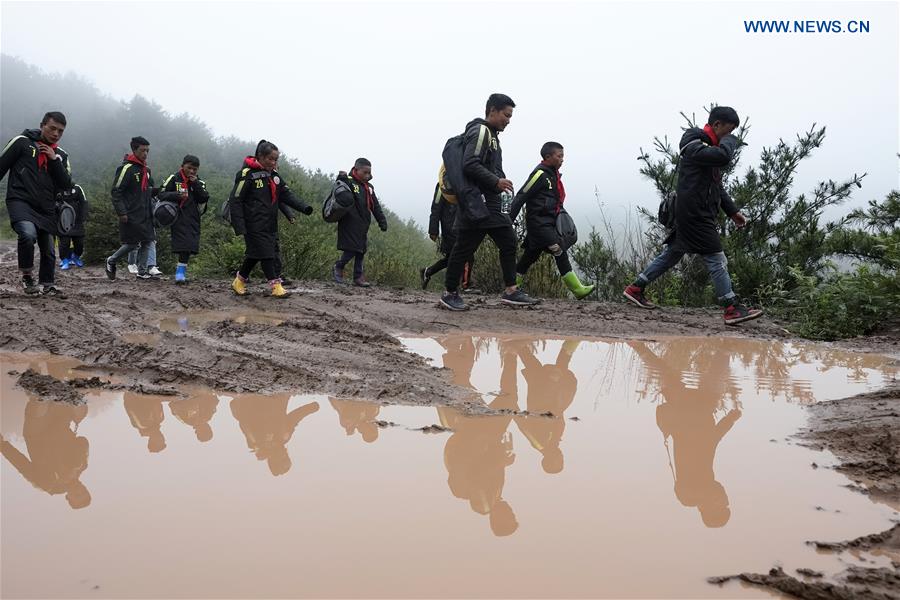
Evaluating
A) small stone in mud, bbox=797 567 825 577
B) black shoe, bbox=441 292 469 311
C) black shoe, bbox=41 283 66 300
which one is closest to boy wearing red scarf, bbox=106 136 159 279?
black shoe, bbox=41 283 66 300

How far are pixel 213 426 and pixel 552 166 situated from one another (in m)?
5.55

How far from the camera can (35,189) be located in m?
6.48

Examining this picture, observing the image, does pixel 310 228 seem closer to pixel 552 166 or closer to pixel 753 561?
pixel 552 166

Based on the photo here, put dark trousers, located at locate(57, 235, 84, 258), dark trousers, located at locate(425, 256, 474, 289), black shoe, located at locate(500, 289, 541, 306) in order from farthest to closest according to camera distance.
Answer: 1. dark trousers, located at locate(57, 235, 84, 258)
2. dark trousers, located at locate(425, 256, 474, 289)
3. black shoe, located at locate(500, 289, 541, 306)

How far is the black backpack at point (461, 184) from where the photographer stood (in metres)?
6.25

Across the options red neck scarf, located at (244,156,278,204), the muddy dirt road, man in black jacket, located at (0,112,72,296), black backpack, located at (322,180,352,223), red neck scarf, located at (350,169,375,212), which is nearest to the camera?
the muddy dirt road

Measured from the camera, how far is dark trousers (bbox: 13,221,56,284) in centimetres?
641

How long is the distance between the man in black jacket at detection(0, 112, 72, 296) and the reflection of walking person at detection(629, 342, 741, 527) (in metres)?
5.60

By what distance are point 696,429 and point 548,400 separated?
0.76 metres

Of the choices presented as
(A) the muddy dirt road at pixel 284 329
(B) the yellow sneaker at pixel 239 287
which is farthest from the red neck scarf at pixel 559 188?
(B) the yellow sneaker at pixel 239 287

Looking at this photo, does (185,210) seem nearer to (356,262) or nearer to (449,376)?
(356,262)

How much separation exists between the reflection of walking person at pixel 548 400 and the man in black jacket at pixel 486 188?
160 centimetres

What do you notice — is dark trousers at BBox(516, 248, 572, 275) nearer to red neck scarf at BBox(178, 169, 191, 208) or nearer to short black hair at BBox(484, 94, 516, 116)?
short black hair at BBox(484, 94, 516, 116)

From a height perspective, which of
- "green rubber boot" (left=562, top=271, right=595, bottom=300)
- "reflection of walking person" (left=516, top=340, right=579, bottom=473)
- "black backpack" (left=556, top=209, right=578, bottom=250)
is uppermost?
"black backpack" (left=556, top=209, right=578, bottom=250)
